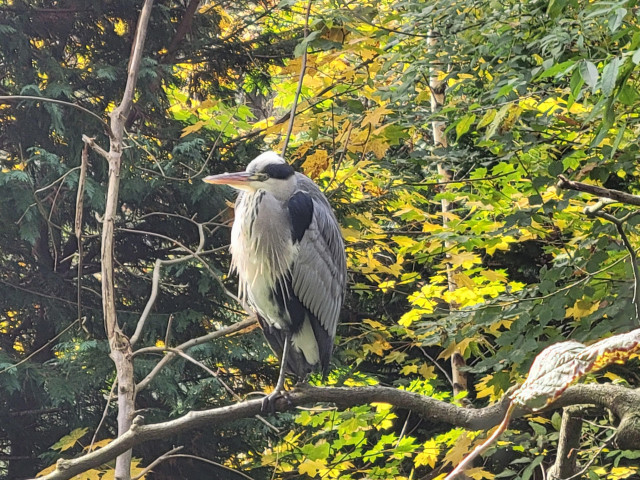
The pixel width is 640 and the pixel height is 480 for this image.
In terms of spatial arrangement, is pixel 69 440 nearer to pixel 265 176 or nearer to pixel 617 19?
pixel 265 176

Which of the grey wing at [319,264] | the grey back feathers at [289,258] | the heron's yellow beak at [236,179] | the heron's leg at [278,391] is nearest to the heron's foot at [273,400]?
the heron's leg at [278,391]

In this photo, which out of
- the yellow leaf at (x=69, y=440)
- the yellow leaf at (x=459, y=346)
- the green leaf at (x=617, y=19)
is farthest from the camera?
the yellow leaf at (x=69, y=440)

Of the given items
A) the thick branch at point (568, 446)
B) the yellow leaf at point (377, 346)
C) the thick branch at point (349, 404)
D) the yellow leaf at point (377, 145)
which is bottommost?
the yellow leaf at point (377, 346)

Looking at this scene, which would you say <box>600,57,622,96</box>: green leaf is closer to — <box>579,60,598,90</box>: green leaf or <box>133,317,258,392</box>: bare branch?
<box>579,60,598,90</box>: green leaf

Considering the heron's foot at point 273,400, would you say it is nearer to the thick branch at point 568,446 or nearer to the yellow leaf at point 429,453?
the thick branch at point 568,446

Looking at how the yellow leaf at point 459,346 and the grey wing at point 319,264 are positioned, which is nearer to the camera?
the grey wing at point 319,264

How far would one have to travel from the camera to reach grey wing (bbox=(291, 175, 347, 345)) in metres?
3.15

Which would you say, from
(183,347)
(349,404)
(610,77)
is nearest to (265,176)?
(183,347)

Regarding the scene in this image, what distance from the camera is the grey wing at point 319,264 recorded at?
3.15m

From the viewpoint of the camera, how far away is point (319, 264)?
10.6ft

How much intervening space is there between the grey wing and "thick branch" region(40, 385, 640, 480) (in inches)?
38.0

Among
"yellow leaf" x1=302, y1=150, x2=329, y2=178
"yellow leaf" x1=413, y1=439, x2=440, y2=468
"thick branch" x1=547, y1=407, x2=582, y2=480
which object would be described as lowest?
"yellow leaf" x1=413, y1=439, x2=440, y2=468

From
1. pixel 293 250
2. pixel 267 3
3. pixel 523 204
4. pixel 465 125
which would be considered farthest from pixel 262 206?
pixel 267 3

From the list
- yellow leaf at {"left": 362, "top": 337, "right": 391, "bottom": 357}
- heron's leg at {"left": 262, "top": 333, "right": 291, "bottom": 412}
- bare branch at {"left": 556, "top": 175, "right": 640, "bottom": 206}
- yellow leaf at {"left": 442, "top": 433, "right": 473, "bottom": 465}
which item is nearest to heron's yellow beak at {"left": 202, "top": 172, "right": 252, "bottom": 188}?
heron's leg at {"left": 262, "top": 333, "right": 291, "bottom": 412}
